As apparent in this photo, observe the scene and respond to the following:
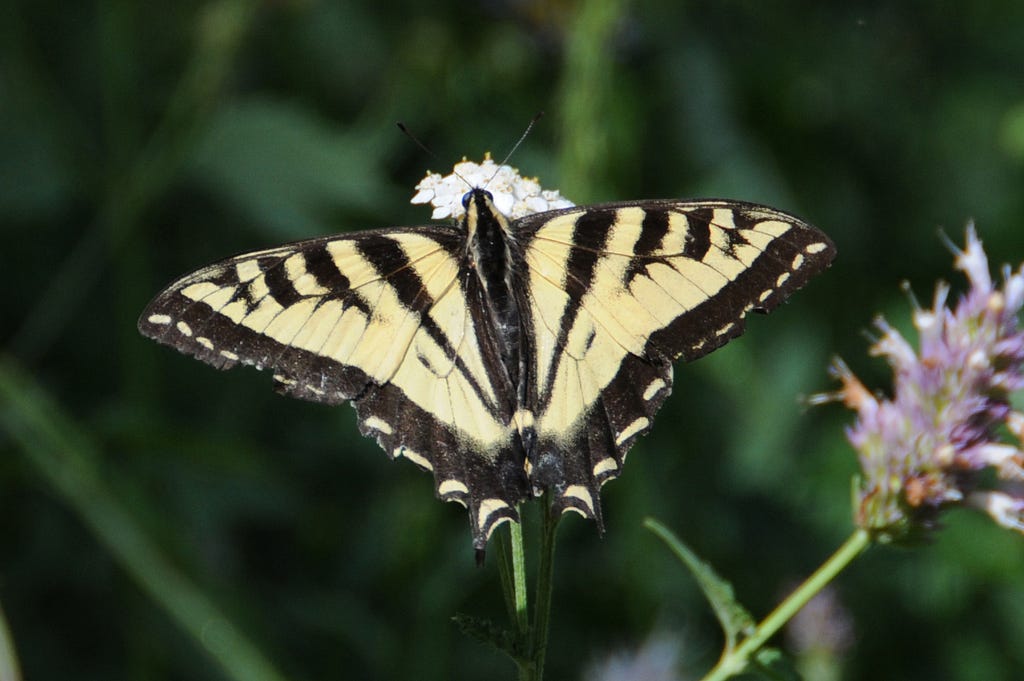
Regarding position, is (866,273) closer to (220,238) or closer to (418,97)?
(418,97)

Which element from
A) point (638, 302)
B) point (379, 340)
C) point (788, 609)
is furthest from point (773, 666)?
point (379, 340)

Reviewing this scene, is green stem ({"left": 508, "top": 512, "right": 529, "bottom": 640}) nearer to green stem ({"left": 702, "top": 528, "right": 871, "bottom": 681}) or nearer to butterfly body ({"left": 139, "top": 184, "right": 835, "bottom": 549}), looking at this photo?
butterfly body ({"left": 139, "top": 184, "right": 835, "bottom": 549})

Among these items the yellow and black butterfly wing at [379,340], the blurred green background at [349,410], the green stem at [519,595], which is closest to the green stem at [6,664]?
the yellow and black butterfly wing at [379,340]

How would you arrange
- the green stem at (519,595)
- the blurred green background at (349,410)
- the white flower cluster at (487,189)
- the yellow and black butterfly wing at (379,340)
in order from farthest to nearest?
the blurred green background at (349,410), the white flower cluster at (487,189), the yellow and black butterfly wing at (379,340), the green stem at (519,595)

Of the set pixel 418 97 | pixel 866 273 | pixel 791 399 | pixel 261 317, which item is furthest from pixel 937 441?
pixel 866 273

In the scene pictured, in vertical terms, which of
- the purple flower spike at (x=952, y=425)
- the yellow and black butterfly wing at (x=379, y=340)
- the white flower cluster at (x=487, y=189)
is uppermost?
the white flower cluster at (x=487, y=189)

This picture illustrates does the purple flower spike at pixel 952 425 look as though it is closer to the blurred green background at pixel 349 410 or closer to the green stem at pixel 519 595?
the green stem at pixel 519 595

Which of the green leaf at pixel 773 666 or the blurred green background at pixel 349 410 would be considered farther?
the blurred green background at pixel 349 410

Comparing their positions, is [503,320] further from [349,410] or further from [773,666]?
[349,410]
